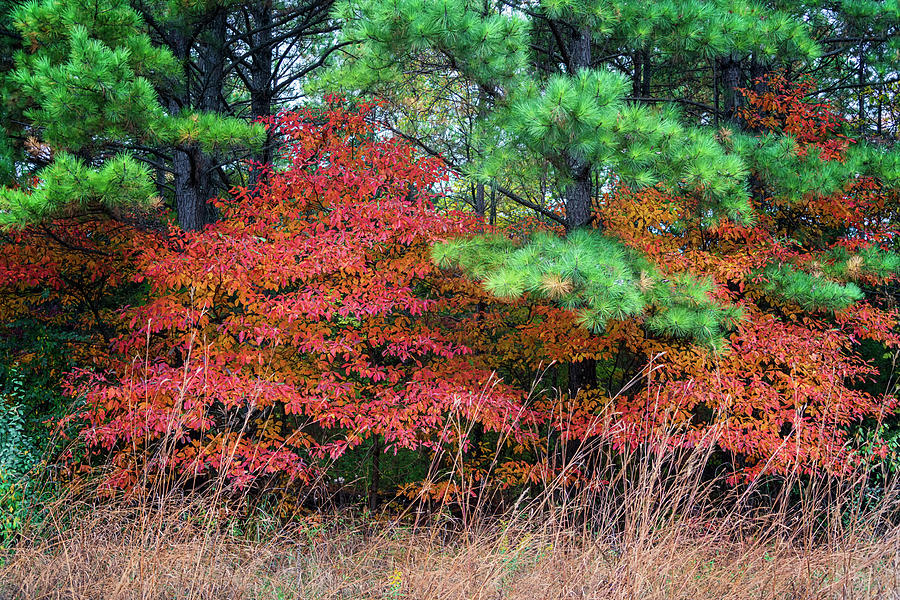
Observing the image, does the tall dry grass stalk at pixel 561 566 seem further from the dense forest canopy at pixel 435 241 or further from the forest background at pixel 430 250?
the dense forest canopy at pixel 435 241

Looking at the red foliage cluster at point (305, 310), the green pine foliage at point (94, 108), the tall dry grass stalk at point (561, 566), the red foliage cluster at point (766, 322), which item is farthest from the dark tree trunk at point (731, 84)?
the tall dry grass stalk at point (561, 566)

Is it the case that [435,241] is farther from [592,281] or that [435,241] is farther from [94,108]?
[94,108]

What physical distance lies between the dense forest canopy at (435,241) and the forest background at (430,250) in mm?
31

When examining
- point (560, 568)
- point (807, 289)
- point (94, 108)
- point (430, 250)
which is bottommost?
point (560, 568)

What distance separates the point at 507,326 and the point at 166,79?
13.8 feet

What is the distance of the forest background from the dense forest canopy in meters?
0.03

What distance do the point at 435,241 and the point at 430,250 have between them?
0.16 m

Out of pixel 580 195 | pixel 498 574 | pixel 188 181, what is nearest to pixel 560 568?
pixel 498 574

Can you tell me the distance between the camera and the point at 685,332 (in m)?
4.87

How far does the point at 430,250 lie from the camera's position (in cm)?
560

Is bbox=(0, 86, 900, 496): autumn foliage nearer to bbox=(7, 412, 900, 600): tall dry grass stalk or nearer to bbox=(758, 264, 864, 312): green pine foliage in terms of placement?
bbox=(758, 264, 864, 312): green pine foliage

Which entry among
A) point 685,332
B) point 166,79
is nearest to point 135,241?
point 166,79

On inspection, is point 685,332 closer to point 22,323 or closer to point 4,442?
point 4,442

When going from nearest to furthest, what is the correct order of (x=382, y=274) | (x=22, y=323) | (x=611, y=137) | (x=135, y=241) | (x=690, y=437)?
(x=611, y=137) → (x=690, y=437) → (x=382, y=274) → (x=135, y=241) → (x=22, y=323)
